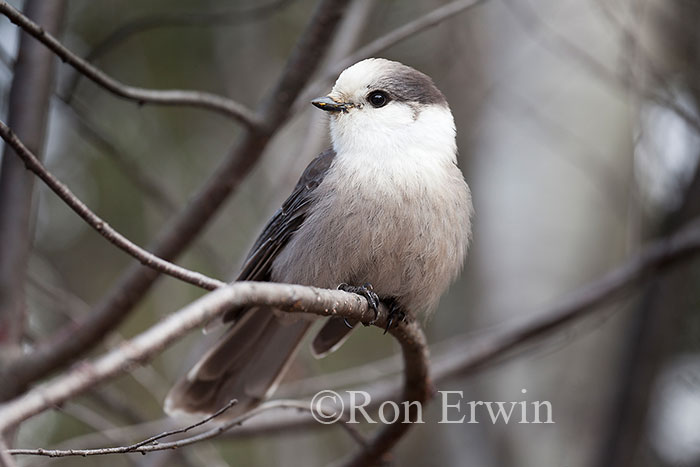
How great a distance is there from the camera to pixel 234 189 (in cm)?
334

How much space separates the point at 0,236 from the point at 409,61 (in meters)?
3.66

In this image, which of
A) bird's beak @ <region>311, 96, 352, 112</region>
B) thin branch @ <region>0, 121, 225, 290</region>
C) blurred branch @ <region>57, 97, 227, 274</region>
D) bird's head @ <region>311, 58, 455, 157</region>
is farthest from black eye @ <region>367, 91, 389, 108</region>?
thin branch @ <region>0, 121, 225, 290</region>

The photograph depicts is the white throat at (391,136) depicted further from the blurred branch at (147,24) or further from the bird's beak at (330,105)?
the blurred branch at (147,24)

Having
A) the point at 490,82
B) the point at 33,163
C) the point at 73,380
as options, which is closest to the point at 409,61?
the point at 490,82

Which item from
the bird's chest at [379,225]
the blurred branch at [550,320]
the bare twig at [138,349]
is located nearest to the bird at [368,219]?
the bird's chest at [379,225]

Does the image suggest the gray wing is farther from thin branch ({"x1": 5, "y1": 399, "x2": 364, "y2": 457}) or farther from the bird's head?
thin branch ({"x1": 5, "y1": 399, "x2": 364, "y2": 457})

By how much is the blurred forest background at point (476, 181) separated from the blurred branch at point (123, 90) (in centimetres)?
196

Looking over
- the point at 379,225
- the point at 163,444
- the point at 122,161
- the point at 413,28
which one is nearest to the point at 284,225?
the point at 379,225

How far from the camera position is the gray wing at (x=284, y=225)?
10.8ft

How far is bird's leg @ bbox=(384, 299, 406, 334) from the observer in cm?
289

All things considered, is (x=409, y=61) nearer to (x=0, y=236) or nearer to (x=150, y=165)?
(x=150, y=165)

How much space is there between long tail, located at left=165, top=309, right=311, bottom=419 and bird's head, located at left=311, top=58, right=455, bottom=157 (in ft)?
2.93

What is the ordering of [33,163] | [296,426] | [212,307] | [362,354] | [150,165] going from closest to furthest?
[212,307]
[33,163]
[296,426]
[150,165]
[362,354]

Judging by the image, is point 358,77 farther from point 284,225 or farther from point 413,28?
point 284,225
